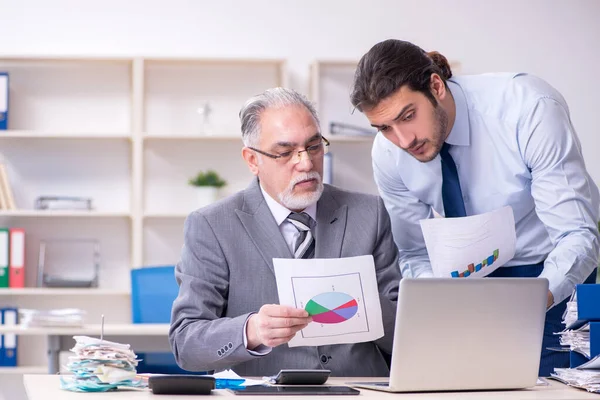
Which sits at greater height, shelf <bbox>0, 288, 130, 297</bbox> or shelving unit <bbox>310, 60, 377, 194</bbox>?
shelving unit <bbox>310, 60, 377, 194</bbox>

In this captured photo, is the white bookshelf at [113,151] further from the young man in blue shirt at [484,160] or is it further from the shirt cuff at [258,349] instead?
the shirt cuff at [258,349]

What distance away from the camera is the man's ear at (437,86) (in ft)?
7.28

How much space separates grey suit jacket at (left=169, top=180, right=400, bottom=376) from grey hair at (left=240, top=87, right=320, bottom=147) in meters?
0.14

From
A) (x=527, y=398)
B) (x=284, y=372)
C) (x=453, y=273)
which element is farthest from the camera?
(x=453, y=273)

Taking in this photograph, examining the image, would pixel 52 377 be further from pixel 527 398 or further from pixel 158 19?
pixel 158 19

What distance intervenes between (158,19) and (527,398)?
416 centimetres

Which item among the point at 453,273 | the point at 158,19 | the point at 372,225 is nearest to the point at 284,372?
the point at 453,273

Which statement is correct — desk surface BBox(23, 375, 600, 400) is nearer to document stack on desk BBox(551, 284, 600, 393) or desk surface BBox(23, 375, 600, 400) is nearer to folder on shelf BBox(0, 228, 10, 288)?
document stack on desk BBox(551, 284, 600, 393)

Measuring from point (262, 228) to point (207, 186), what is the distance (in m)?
2.87

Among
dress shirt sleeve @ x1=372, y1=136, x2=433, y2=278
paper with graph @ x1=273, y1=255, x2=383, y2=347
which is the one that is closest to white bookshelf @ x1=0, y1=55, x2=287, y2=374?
dress shirt sleeve @ x1=372, y1=136, x2=433, y2=278

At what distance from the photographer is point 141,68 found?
502 centimetres

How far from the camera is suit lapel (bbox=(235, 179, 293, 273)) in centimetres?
221

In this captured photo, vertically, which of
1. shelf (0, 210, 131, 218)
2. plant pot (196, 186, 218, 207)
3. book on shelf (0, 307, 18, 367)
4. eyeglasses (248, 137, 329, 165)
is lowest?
book on shelf (0, 307, 18, 367)

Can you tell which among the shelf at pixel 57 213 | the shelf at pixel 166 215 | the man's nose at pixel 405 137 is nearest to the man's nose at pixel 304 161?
the man's nose at pixel 405 137
